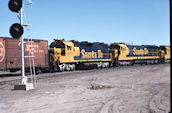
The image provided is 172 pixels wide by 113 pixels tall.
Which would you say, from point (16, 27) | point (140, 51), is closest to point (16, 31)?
point (16, 27)

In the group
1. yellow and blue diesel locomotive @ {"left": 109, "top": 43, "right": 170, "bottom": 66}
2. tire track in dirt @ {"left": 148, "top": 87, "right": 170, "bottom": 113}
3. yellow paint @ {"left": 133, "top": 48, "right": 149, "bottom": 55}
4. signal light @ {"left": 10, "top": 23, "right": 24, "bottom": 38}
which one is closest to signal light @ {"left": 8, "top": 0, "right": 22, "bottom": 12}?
signal light @ {"left": 10, "top": 23, "right": 24, "bottom": 38}

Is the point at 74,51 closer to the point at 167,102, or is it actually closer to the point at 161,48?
→ the point at 167,102

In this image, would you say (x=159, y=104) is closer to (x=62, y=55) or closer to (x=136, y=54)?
(x=62, y=55)

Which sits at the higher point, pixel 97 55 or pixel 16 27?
pixel 16 27

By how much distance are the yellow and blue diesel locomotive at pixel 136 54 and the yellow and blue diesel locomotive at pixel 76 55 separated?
2.81 meters

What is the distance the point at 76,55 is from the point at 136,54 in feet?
55.5

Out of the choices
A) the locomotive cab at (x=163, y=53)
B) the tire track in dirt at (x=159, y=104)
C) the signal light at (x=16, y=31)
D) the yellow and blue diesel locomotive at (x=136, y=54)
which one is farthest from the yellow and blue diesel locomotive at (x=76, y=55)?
the locomotive cab at (x=163, y=53)

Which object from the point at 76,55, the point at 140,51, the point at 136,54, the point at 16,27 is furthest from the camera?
the point at 140,51

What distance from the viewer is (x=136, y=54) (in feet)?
127

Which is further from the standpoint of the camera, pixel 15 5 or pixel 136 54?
pixel 136 54

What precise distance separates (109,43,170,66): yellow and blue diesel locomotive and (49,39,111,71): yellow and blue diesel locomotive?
9.23ft

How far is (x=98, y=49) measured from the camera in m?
30.8

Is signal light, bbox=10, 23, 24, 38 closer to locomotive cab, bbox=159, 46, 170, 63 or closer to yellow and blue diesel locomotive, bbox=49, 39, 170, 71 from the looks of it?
yellow and blue diesel locomotive, bbox=49, 39, 170, 71

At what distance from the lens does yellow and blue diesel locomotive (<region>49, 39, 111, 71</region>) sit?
78.4 ft
